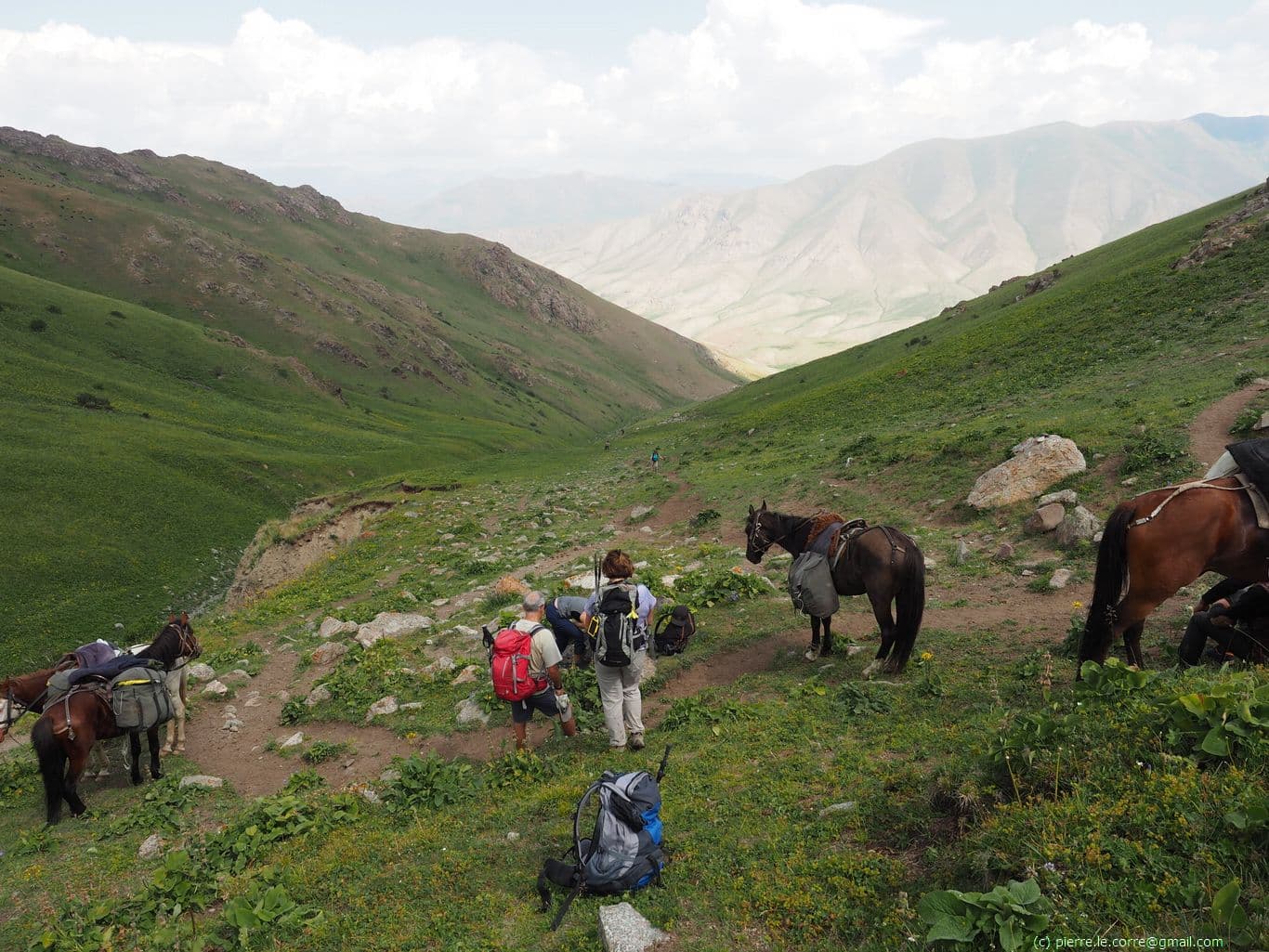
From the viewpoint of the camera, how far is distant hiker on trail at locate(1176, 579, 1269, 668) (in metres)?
7.43

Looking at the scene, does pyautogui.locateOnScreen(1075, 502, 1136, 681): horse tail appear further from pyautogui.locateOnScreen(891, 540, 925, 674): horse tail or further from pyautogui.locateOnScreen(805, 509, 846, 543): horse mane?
pyautogui.locateOnScreen(805, 509, 846, 543): horse mane

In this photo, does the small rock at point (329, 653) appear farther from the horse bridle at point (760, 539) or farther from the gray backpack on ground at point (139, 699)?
the horse bridle at point (760, 539)

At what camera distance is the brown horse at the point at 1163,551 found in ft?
25.9

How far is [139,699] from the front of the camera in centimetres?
1086

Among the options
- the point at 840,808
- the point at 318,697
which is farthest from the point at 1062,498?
the point at 318,697

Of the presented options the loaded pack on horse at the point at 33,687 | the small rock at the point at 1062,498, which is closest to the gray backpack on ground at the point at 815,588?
the small rock at the point at 1062,498

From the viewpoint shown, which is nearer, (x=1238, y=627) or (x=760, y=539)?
(x=1238, y=627)

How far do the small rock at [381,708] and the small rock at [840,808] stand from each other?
9.07 metres

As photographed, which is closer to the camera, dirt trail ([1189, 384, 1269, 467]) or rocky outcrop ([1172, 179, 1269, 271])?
dirt trail ([1189, 384, 1269, 467])

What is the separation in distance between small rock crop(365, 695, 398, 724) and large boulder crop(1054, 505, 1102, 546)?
15183 mm

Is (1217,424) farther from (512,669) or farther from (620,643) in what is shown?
→ (512,669)

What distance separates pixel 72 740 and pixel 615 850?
1009cm

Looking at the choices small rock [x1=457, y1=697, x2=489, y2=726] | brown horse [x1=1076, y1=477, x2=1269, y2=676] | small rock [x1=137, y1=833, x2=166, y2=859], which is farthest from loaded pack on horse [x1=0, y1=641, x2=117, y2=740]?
brown horse [x1=1076, y1=477, x2=1269, y2=676]

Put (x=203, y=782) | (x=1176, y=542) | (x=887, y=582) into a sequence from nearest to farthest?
(x=1176, y=542) → (x=887, y=582) → (x=203, y=782)
